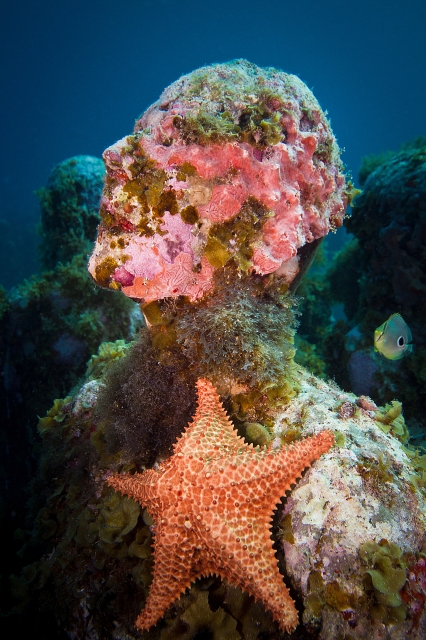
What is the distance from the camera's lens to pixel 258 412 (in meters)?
3.52

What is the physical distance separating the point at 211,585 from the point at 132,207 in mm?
3451

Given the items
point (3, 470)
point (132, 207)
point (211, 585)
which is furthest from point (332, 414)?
point (3, 470)

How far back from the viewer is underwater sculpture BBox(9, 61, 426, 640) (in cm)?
253

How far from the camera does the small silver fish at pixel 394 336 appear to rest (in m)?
4.59

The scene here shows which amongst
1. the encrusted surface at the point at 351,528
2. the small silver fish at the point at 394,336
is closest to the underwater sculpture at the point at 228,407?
the encrusted surface at the point at 351,528

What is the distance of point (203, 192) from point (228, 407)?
85.1 inches

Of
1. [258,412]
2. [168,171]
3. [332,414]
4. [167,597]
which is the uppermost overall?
[168,171]

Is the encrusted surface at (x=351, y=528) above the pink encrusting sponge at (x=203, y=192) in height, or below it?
below

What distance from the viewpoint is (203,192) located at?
10.4ft

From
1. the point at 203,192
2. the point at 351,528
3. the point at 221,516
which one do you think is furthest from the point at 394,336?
the point at 221,516

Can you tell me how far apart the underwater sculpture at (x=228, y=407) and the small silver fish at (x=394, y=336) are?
4.56 ft

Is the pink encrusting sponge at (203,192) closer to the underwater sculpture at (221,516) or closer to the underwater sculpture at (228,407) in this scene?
the underwater sculpture at (228,407)

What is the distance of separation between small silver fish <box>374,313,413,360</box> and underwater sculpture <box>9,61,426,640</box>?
1.39 m

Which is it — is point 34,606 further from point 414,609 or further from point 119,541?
point 414,609
